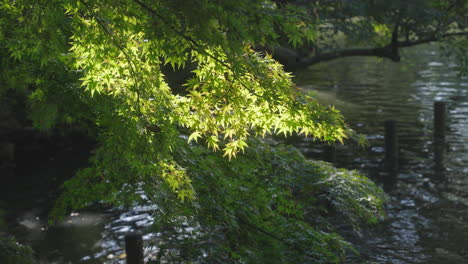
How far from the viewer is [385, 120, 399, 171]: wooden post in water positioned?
13.5 metres

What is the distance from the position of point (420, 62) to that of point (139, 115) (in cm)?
3067

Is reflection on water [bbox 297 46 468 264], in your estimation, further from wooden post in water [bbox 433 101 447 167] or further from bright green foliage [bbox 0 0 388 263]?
bright green foliage [bbox 0 0 388 263]

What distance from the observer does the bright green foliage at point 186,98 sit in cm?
382

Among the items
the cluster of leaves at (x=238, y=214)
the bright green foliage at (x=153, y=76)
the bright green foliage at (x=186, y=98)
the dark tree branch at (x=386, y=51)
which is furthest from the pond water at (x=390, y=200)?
the bright green foliage at (x=153, y=76)

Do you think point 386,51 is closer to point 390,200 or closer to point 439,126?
point 439,126

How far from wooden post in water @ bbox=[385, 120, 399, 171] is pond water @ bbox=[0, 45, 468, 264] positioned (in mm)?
271

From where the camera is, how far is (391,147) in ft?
45.2

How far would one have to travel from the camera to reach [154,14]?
3844 mm

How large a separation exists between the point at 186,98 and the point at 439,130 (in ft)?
40.0

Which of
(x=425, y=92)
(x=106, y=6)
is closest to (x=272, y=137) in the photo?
(x=425, y=92)

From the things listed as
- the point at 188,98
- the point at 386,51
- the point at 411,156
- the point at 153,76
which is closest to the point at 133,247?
the point at 188,98

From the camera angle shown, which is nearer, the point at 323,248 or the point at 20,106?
the point at 323,248

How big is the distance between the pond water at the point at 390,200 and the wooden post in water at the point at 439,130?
183 millimetres

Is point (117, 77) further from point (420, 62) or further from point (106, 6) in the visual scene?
point (420, 62)
